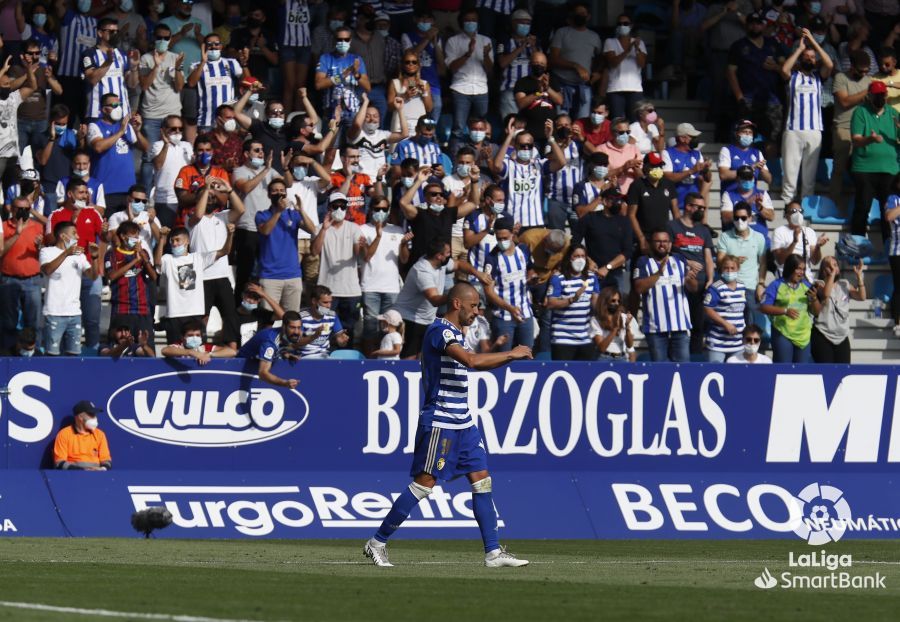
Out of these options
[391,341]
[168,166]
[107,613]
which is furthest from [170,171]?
[107,613]

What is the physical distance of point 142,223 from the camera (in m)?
20.1

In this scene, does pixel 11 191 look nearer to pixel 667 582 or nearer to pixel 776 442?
pixel 776 442

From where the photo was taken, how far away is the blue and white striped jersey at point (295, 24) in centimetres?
2352

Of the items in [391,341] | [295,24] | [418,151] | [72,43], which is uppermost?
[295,24]

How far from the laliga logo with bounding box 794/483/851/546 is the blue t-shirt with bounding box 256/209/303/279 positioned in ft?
21.9

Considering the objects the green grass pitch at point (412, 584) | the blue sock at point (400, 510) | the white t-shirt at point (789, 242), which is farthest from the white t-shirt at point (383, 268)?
the blue sock at point (400, 510)

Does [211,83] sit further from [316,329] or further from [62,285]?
[316,329]

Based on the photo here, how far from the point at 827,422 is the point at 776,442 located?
68cm

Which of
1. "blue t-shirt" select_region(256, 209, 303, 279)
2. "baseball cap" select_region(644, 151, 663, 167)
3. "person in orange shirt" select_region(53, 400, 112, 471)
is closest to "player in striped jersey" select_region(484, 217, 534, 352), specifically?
"blue t-shirt" select_region(256, 209, 303, 279)

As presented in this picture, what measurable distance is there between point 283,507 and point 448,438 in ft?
17.9

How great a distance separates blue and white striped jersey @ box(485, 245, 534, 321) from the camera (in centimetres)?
2003

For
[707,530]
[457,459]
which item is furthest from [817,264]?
[457,459]

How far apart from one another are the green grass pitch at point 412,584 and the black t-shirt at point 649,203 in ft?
22.1

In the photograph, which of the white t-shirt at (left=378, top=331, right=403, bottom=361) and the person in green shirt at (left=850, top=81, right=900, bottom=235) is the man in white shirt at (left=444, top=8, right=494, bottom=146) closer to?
the white t-shirt at (left=378, top=331, right=403, bottom=361)
